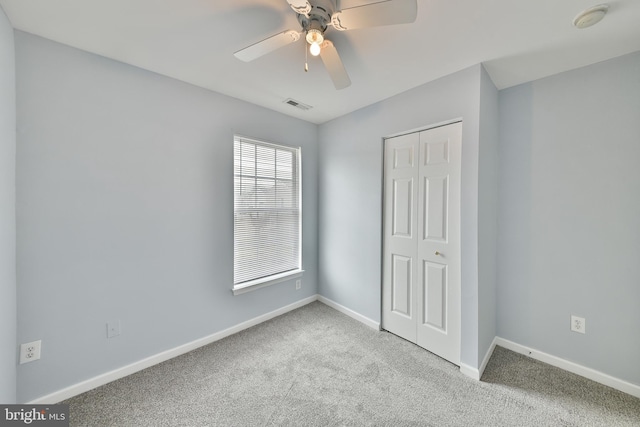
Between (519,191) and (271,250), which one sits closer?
(519,191)

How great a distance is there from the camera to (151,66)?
6.31ft

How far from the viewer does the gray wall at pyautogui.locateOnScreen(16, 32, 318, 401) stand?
157 centimetres

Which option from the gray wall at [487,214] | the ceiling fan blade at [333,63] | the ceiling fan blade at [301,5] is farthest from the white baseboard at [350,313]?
the ceiling fan blade at [301,5]

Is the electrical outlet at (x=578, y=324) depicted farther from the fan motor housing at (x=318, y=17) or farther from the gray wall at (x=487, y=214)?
the fan motor housing at (x=318, y=17)

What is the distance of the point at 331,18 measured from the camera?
4.07ft

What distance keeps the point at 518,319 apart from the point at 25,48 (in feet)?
14.2

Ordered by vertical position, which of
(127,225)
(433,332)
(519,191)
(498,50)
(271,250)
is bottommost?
(433,332)

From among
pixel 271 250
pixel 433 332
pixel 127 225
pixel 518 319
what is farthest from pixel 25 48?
pixel 518 319

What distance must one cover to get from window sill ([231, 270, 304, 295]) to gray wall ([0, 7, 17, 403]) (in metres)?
1.43

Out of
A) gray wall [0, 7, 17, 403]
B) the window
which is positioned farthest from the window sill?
gray wall [0, 7, 17, 403]

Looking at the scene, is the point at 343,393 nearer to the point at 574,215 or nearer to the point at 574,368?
the point at 574,368

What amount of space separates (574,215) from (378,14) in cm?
218

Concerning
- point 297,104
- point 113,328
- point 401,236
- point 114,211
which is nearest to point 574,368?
point 401,236

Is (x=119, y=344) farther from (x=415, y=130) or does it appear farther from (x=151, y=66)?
(x=415, y=130)
